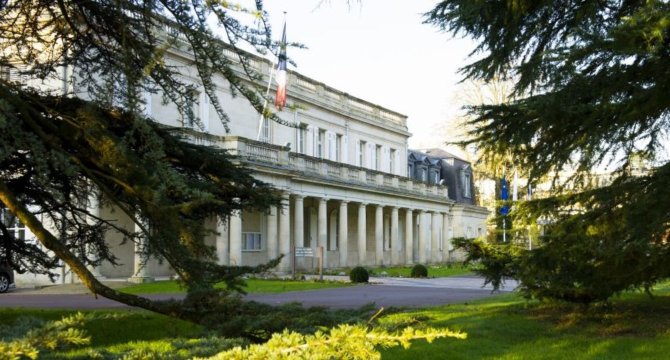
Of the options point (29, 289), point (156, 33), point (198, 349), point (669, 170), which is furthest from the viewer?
point (29, 289)

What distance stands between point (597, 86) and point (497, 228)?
13.7ft

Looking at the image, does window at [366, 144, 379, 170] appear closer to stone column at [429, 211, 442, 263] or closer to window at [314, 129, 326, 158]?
window at [314, 129, 326, 158]

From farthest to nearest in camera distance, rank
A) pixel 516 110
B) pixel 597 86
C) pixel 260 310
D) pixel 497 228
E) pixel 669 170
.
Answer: pixel 497 228 < pixel 516 110 < pixel 597 86 < pixel 669 170 < pixel 260 310

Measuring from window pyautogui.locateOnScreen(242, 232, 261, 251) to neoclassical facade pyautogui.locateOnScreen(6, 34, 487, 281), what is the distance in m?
0.06

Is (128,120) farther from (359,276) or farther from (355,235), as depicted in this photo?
(355,235)

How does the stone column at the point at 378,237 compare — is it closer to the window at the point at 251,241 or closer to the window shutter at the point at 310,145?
the window shutter at the point at 310,145

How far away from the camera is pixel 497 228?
44.2 ft

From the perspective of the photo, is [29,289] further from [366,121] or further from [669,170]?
[366,121]

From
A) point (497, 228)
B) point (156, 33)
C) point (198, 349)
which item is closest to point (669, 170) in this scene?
point (497, 228)

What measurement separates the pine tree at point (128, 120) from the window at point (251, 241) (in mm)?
27443

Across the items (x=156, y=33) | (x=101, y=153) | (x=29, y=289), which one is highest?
(x=156, y=33)

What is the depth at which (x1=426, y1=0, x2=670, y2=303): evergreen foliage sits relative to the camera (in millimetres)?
9422

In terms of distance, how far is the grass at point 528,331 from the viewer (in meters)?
9.08

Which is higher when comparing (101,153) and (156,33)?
(156,33)
